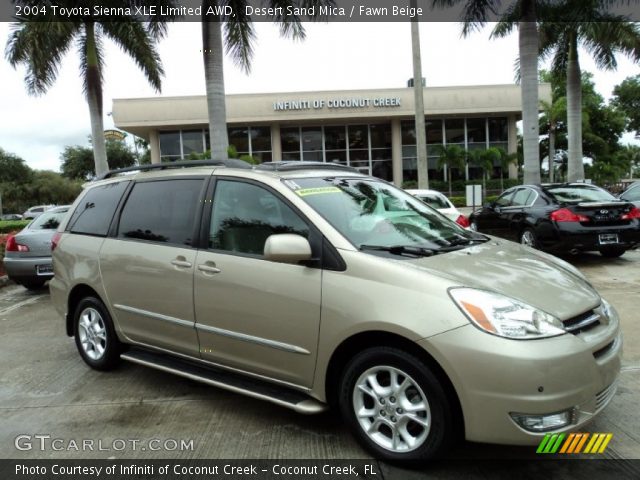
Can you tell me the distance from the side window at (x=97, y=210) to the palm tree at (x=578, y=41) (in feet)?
50.5

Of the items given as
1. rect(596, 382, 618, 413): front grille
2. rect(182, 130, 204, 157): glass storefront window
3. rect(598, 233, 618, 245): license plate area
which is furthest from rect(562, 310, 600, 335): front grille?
rect(182, 130, 204, 157): glass storefront window

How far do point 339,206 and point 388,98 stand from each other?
83.0 feet

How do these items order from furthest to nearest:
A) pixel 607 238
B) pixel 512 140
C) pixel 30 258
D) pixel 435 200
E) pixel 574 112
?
1. pixel 512 140
2. pixel 574 112
3. pixel 435 200
4. pixel 30 258
5. pixel 607 238

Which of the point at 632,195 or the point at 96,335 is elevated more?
the point at 632,195

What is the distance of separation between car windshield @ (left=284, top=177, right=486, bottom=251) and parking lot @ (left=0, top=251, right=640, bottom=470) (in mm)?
1255

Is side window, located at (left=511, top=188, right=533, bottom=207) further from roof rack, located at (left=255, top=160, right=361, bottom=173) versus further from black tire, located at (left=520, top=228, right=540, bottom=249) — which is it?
roof rack, located at (left=255, top=160, right=361, bottom=173)

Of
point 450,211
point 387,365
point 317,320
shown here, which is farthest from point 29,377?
point 450,211

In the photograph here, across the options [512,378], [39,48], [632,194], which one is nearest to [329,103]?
[39,48]

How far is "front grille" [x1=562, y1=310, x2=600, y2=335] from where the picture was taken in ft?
8.54

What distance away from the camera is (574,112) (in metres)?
16.3

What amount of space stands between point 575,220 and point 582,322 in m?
6.10

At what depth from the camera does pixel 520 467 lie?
2750 millimetres

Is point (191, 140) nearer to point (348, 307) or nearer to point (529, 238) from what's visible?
point (529, 238)

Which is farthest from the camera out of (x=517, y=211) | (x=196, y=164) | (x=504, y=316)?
(x=517, y=211)
